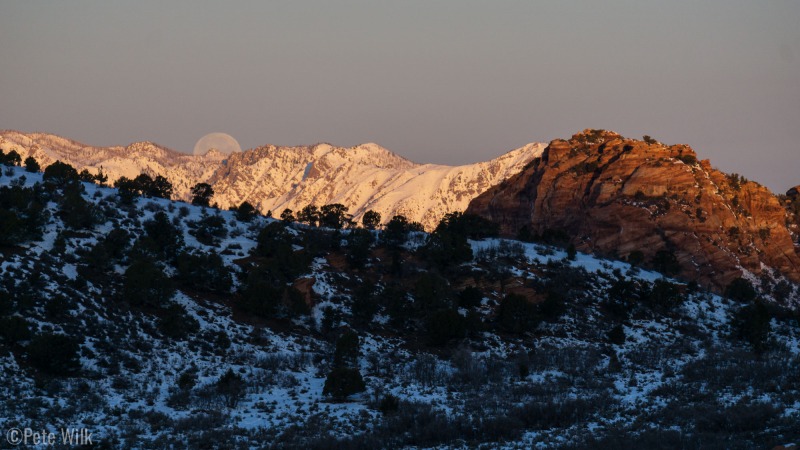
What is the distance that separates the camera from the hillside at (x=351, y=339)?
29.9 m

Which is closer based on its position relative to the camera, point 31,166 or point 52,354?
point 52,354

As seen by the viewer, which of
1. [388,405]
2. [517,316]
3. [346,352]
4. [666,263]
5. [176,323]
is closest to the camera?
[388,405]

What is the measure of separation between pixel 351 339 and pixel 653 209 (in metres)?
58.7

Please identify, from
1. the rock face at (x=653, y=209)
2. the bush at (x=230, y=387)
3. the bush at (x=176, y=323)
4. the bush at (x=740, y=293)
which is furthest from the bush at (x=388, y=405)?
the rock face at (x=653, y=209)

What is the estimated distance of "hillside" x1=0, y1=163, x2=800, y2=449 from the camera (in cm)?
2992

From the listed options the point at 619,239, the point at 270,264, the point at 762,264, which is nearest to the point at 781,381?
the point at 270,264

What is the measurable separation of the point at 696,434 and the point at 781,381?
10.9 m

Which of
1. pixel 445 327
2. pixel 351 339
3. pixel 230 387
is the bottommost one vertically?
pixel 230 387

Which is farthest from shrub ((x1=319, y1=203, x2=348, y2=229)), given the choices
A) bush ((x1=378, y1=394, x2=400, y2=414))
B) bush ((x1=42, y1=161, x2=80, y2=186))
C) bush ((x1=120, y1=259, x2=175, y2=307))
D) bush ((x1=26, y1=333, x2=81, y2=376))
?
bush ((x1=378, y1=394, x2=400, y2=414))

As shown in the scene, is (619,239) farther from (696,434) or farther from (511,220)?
(696,434)

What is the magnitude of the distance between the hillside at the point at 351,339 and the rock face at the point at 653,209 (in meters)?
15.5

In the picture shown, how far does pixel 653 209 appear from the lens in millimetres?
93312

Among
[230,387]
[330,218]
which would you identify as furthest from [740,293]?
[230,387]

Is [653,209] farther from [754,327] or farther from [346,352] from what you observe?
[346,352]
